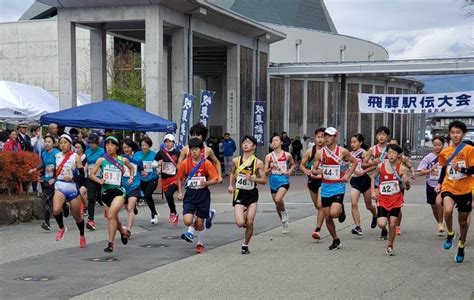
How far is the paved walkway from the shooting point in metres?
7.36

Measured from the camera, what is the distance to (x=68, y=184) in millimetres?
10539

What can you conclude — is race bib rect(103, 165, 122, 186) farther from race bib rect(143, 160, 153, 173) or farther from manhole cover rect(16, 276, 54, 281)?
race bib rect(143, 160, 153, 173)

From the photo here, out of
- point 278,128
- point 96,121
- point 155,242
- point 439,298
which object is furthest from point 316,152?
point 278,128

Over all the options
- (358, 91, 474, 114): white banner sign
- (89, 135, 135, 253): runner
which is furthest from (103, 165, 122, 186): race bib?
(358, 91, 474, 114): white banner sign

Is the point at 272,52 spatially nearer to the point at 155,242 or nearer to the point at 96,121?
the point at 96,121

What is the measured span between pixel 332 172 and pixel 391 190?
3.15 ft

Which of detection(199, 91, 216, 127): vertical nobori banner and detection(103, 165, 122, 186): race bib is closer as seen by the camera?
detection(103, 165, 122, 186): race bib

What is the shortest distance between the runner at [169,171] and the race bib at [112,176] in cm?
319

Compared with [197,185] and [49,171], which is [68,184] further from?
[197,185]

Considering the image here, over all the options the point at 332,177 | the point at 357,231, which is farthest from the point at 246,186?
the point at 357,231

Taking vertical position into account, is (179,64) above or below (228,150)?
above

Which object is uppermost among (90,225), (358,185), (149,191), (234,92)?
(234,92)

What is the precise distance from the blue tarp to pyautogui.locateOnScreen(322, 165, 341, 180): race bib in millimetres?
8434

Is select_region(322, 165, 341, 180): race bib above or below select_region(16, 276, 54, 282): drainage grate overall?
above
